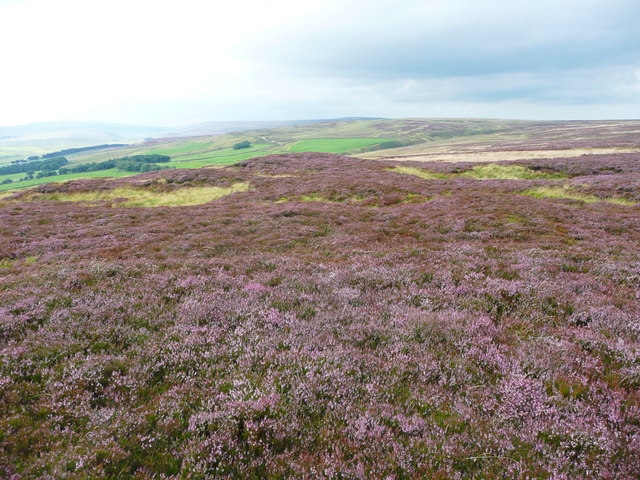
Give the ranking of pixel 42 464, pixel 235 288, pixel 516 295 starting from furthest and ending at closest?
1. pixel 235 288
2. pixel 516 295
3. pixel 42 464

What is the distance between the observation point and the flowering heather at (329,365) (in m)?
3.70

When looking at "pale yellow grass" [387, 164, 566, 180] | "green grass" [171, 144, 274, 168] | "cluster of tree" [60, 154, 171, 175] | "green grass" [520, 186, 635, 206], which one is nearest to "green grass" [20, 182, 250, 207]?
"pale yellow grass" [387, 164, 566, 180]

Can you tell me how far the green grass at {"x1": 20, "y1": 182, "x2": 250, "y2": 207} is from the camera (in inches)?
1387

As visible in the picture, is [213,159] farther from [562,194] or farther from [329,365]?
[329,365]

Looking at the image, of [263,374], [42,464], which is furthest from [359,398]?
[42,464]

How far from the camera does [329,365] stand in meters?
5.36

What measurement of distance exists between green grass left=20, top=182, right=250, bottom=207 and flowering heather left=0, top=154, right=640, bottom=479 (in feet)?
77.7

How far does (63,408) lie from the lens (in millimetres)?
4418

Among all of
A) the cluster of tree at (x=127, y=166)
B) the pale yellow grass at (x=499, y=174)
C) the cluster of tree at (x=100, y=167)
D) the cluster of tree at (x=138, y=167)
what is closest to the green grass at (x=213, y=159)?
the cluster of tree at (x=127, y=166)

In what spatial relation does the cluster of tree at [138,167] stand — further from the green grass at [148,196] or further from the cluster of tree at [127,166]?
the green grass at [148,196]

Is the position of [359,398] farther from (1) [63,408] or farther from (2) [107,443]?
(1) [63,408]

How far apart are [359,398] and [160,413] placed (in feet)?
9.80

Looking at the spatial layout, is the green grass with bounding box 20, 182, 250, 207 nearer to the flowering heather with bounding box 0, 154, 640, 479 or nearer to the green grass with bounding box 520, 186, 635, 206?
the flowering heather with bounding box 0, 154, 640, 479

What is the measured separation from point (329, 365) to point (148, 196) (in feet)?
131
